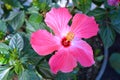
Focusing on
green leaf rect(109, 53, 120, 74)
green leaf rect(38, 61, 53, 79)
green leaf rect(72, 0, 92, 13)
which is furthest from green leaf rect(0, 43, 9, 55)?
green leaf rect(109, 53, 120, 74)

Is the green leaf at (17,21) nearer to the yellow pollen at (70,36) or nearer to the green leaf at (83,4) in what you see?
the green leaf at (83,4)

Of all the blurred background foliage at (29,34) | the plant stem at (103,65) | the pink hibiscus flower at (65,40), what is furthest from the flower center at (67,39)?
the plant stem at (103,65)

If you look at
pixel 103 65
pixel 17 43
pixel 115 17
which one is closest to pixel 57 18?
pixel 17 43

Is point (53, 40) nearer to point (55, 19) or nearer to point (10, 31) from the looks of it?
point (55, 19)

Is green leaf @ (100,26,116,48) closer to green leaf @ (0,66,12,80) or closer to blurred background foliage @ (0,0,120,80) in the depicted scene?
blurred background foliage @ (0,0,120,80)

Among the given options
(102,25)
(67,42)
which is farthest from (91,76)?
(67,42)

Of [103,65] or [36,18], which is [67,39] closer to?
[36,18]

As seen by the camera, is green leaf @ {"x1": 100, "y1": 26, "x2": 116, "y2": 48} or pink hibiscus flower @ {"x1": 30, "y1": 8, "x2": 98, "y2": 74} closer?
pink hibiscus flower @ {"x1": 30, "y1": 8, "x2": 98, "y2": 74}
